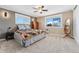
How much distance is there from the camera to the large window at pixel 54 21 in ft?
6.05

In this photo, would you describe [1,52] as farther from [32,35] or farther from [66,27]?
[66,27]

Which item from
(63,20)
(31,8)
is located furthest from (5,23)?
(63,20)

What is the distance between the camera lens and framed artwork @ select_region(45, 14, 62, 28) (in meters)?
1.84

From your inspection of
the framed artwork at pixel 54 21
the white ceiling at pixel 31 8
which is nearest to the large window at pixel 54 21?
the framed artwork at pixel 54 21

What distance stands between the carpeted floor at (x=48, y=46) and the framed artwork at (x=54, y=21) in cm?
26

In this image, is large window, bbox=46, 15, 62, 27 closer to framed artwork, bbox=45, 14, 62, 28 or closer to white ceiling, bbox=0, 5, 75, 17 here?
framed artwork, bbox=45, 14, 62, 28

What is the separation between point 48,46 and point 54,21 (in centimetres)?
61

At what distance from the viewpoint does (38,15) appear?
194 centimetres

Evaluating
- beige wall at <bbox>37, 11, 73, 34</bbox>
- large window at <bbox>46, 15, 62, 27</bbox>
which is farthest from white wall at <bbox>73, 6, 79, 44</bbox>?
large window at <bbox>46, 15, 62, 27</bbox>

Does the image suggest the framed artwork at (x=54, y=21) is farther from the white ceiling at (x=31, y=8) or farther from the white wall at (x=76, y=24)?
the white wall at (x=76, y=24)

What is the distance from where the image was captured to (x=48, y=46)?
1.88 metres

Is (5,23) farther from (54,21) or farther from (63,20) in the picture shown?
(63,20)
